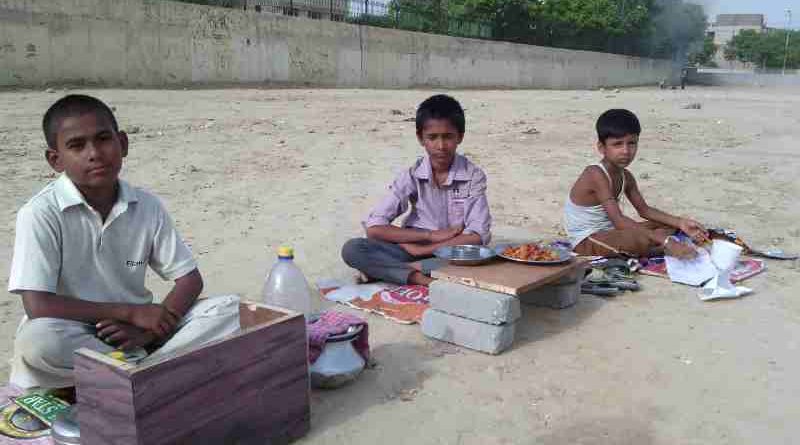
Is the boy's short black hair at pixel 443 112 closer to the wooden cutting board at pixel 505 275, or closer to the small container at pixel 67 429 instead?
the wooden cutting board at pixel 505 275

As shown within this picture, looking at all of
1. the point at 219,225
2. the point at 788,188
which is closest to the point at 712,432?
the point at 219,225

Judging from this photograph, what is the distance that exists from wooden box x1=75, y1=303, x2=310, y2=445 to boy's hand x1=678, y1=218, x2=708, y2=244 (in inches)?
126

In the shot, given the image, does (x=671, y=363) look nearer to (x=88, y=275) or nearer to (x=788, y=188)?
(x=88, y=275)

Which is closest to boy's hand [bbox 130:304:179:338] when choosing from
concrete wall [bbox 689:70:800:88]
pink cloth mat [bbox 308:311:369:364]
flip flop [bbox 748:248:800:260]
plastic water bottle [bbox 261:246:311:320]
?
plastic water bottle [bbox 261:246:311:320]

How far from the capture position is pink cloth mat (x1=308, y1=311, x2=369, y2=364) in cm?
288

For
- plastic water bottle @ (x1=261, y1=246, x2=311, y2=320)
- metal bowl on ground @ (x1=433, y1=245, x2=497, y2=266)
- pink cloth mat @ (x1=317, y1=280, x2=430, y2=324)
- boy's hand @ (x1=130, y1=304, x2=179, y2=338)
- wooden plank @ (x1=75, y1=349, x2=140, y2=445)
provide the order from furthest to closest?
pink cloth mat @ (x1=317, y1=280, x2=430, y2=324)
metal bowl on ground @ (x1=433, y1=245, x2=497, y2=266)
plastic water bottle @ (x1=261, y1=246, x2=311, y2=320)
boy's hand @ (x1=130, y1=304, x2=179, y2=338)
wooden plank @ (x1=75, y1=349, x2=140, y2=445)

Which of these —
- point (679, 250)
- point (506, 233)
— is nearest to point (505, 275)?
point (679, 250)

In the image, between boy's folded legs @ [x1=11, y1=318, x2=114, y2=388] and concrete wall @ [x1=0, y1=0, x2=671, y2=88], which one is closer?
boy's folded legs @ [x1=11, y1=318, x2=114, y2=388]

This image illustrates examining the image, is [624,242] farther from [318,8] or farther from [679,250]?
[318,8]

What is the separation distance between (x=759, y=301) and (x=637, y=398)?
1.71m

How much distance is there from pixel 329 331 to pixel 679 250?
2.63 metres

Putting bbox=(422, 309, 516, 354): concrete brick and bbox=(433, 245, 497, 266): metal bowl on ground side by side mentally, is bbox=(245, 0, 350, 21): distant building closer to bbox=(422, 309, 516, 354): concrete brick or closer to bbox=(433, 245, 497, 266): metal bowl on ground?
bbox=(433, 245, 497, 266): metal bowl on ground

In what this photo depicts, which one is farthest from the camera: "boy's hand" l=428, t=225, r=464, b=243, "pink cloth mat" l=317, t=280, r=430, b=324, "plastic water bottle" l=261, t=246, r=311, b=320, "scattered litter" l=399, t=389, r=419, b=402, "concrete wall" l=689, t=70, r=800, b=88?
"concrete wall" l=689, t=70, r=800, b=88

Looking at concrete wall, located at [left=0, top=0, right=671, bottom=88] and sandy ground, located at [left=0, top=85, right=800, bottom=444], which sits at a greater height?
concrete wall, located at [left=0, top=0, right=671, bottom=88]
